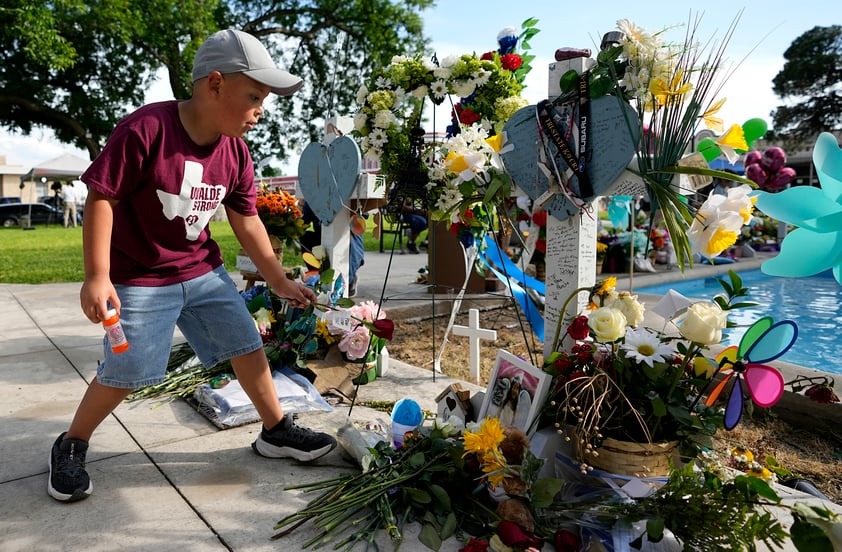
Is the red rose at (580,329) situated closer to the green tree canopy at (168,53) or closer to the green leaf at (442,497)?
the green leaf at (442,497)

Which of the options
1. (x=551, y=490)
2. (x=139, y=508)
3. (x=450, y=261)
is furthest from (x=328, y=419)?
(x=450, y=261)

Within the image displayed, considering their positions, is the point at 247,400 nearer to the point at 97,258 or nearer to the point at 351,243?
the point at 97,258

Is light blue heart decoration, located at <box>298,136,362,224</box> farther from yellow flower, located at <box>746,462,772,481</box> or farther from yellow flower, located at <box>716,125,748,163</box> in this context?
yellow flower, located at <box>746,462,772,481</box>

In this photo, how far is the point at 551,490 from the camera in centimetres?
173

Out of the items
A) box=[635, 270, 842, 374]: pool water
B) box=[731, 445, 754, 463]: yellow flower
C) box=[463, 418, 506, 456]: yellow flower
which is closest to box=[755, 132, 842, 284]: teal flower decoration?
box=[731, 445, 754, 463]: yellow flower

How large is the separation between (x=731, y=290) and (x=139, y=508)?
6.70 feet

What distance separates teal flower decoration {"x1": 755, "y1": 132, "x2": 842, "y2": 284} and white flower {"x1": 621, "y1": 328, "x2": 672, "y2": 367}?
38cm

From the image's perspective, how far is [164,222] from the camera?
2.12 meters

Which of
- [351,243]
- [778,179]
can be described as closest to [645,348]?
[351,243]

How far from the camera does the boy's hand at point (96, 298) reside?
183 centimetres

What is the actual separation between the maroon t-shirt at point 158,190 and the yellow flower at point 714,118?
167 centimetres

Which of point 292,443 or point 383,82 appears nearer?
point 292,443

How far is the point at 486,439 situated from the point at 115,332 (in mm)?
1212

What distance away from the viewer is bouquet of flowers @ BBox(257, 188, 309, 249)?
4109 millimetres
